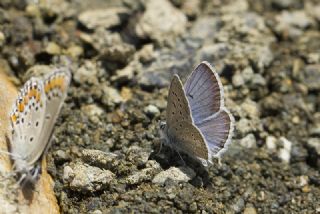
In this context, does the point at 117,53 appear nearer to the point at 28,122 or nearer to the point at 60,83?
the point at 60,83

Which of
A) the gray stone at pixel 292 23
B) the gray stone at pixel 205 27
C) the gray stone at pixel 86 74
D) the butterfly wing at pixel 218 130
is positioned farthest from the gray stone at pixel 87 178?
the gray stone at pixel 292 23

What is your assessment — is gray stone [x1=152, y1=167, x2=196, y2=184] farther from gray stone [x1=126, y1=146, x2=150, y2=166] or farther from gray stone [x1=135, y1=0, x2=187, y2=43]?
gray stone [x1=135, y1=0, x2=187, y2=43]

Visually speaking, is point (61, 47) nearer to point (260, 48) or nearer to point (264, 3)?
point (260, 48)

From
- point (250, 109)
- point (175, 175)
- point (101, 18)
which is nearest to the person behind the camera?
point (175, 175)

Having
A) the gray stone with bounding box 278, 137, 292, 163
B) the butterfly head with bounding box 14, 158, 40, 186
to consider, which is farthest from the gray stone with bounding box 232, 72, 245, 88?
the butterfly head with bounding box 14, 158, 40, 186

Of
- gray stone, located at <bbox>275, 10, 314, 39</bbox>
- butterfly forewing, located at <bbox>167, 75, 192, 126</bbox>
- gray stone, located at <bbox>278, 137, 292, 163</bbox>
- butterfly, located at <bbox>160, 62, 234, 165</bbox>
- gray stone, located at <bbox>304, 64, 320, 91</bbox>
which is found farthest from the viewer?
gray stone, located at <bbox>275, 10, 314, 39</bbox>

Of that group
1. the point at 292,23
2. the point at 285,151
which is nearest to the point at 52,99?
the point at 285,151

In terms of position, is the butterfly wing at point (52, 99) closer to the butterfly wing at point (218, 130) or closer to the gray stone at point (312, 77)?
the butterfly wing at point (218, 130)
